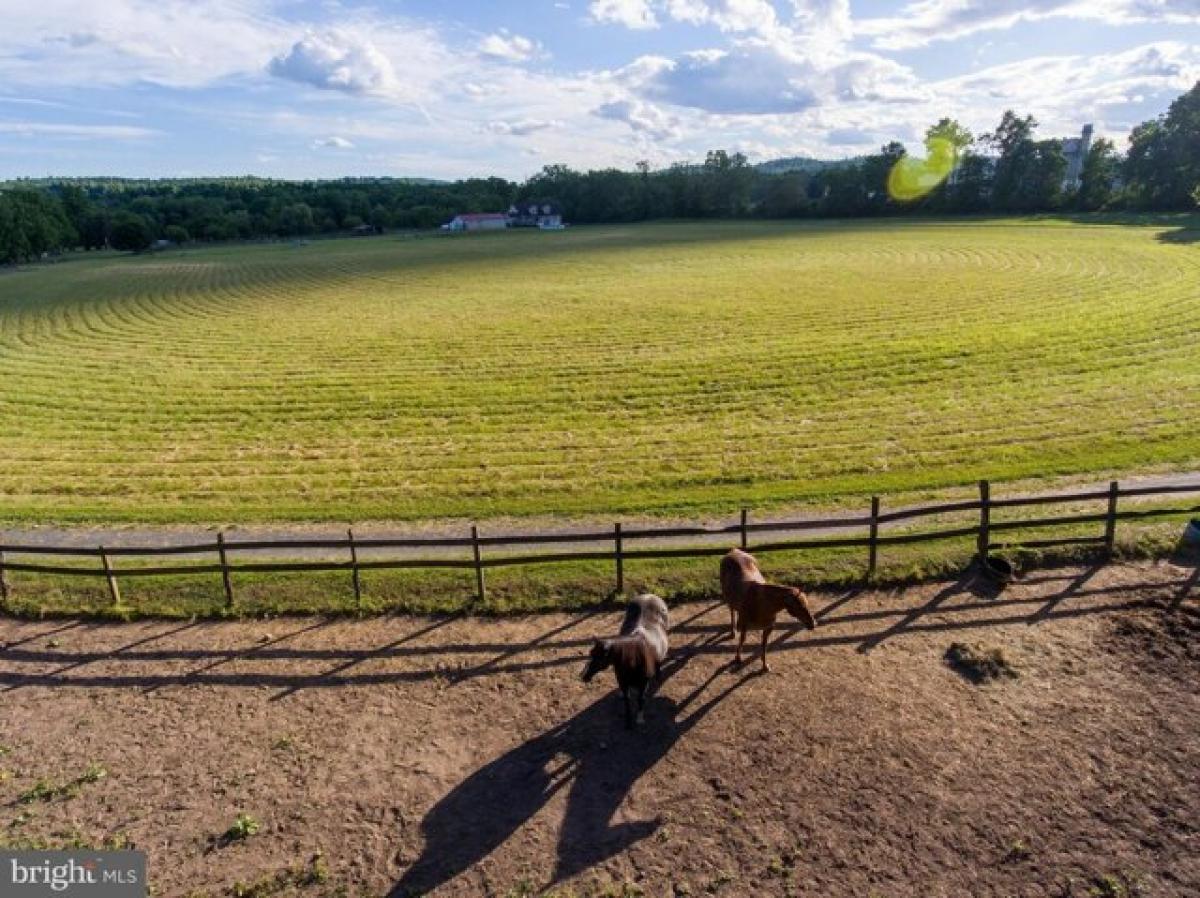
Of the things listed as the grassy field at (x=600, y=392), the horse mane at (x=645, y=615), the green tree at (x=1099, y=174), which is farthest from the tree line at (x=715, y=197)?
the horse mane at (x=645, y=615)

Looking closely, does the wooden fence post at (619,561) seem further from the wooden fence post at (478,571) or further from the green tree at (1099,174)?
the green tree at (1099,174)

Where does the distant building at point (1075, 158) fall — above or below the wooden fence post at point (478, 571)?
above

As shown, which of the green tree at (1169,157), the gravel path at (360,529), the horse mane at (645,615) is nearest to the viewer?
the horse mane at (645,615)

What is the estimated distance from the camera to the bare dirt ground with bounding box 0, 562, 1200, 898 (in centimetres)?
809

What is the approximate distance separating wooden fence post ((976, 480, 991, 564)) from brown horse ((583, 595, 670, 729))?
21.4 ft

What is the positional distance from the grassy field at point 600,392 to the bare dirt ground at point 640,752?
534 centimetres

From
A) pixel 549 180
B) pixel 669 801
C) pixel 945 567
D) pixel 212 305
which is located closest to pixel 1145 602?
pixel 945 567

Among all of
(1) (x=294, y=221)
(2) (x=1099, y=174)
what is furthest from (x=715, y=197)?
(1) (x=294, y=221)

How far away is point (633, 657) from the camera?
10016 millimetres

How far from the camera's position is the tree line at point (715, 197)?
93.7 metres

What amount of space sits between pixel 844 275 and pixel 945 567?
44.6 m

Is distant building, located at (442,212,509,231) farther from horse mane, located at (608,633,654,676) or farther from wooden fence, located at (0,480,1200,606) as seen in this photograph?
horse mane, located at (608,633,654,676)

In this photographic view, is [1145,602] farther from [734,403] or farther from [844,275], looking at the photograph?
[844,275]

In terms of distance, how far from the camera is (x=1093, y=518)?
549 inches
